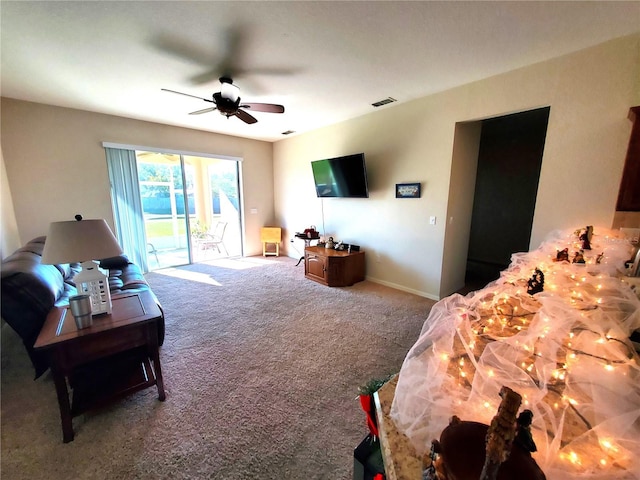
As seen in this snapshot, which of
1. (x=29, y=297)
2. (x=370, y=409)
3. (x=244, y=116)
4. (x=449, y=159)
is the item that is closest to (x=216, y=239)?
(x=244, y=116)

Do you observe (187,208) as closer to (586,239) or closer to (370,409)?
(370,409)

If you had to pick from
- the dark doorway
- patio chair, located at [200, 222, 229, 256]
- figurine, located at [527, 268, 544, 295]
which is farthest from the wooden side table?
the dark doorway

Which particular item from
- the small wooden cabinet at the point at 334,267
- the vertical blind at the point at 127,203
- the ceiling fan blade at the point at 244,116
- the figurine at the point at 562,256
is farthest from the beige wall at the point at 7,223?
the figurine at the point at 562,256

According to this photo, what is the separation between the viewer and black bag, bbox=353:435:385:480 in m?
0.98

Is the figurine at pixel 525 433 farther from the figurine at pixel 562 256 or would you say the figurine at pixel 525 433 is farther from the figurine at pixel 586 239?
the figurine at pixel 586 239

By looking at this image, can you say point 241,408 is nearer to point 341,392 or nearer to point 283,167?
point 341,392

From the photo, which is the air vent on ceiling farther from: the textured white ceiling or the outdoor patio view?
the outdoor patio view

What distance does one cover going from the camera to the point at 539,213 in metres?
2.61

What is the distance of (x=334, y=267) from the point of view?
4.00 metres

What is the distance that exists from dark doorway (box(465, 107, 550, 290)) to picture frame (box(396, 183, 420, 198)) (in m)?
1.91

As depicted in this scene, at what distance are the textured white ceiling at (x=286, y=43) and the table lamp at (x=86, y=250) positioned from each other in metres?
1.53

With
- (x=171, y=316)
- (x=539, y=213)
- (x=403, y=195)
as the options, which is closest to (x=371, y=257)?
(x=403, y=195)

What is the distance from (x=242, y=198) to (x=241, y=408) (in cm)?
460

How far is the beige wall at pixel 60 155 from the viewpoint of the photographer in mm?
3396
